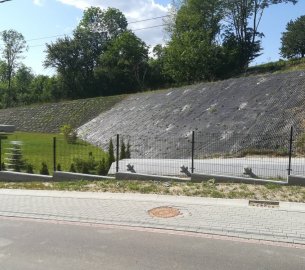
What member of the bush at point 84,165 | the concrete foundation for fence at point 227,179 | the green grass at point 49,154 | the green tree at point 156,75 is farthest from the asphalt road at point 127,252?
the green tree at point 156,75

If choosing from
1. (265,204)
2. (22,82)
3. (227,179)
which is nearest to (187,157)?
(227,179)

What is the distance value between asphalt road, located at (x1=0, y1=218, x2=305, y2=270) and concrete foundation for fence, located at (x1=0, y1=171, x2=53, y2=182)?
6951mm

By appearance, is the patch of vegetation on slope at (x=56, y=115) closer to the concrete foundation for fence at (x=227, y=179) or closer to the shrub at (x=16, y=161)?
the shrub at (x=16, y=161)

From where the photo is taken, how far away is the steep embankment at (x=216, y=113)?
71.3 feet

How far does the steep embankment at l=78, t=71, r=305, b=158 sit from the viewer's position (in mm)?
21734

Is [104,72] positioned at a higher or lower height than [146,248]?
higher

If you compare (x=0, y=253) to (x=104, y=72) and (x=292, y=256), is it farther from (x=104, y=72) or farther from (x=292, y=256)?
(x=104, y=72)

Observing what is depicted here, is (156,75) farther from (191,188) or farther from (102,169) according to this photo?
(191,188)

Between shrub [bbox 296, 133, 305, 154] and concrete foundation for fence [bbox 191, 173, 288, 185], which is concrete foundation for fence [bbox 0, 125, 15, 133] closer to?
shrub [bbox 296, 133, 305, 154]

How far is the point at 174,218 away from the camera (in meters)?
8.77

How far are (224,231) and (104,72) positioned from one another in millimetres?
55056

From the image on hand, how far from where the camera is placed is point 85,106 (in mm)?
43906

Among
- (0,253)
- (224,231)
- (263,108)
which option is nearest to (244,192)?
(224,231)

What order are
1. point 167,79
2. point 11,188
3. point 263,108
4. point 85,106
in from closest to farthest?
point 11,188 < point 263,108 < point 85,106 < point 167,79
